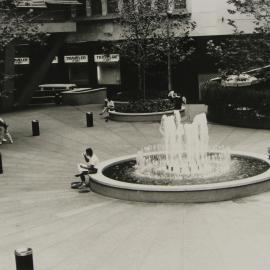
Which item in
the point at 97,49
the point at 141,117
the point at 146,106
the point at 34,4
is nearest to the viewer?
the point at 141,117

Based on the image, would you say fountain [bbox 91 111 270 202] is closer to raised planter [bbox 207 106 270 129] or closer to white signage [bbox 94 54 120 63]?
raised planter [bbox 207 106 270 129]

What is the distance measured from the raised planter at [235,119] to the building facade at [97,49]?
20.5 ft

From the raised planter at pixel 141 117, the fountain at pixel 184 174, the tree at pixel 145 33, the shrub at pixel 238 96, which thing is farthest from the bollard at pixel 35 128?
the shrub at pixel 238 96

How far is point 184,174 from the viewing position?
15.5 metres

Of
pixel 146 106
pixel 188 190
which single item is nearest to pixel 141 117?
pixel 146 106

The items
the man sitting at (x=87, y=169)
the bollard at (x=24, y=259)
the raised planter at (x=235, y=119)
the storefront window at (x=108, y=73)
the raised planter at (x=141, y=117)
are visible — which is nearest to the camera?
the bollard at (x=24, y=259)

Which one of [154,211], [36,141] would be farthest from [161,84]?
[154,211]

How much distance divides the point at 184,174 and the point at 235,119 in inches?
396

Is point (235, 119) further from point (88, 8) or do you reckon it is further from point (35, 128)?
point (88, 8)

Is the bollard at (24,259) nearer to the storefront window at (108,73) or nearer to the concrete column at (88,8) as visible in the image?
the concrete column at (88,8)

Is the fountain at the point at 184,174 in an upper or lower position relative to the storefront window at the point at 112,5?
lower

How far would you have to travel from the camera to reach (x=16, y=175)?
1752 centimetres

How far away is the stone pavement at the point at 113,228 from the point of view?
394 inches

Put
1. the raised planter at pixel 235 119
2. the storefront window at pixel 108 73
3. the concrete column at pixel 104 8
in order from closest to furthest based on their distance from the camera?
1. the raised planter at pixel 235 119
2. the concrete column at pixel 104 8
3. the storefront window at pixel 108 73
